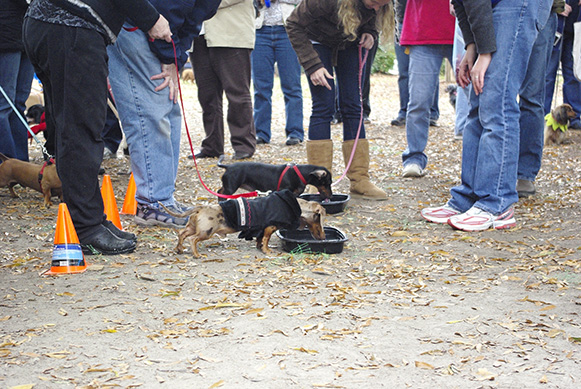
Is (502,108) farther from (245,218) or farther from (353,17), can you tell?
(245,218)

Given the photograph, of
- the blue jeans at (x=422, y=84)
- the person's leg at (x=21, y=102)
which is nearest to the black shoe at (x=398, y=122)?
the blue jeans at (x=422, y=84)

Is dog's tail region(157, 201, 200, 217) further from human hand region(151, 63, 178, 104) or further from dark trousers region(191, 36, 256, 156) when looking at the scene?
dark trousers region(191, 36, 256, 156)

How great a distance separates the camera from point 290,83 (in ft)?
29.4

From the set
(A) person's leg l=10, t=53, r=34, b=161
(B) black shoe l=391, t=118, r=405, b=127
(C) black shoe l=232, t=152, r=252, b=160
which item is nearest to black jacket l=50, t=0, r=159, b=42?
(A) person's leg l=10, t=53, r=34, b=161

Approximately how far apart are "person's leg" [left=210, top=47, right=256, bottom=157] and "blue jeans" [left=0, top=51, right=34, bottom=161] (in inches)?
84.3

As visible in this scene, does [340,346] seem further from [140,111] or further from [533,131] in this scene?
[533,131]

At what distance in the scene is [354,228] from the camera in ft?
15.1

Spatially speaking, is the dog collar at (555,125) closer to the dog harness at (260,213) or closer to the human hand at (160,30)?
the dog harness at (260,213)

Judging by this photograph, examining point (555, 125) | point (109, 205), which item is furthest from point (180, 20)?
point (555, 125)

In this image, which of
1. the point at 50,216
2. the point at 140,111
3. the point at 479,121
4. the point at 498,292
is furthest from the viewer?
the point at 50,216

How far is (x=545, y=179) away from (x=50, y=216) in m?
4.53

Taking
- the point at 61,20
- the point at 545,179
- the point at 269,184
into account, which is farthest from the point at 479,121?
the point at 61,20

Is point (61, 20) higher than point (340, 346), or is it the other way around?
point (61, 20)

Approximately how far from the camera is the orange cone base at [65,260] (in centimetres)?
345
